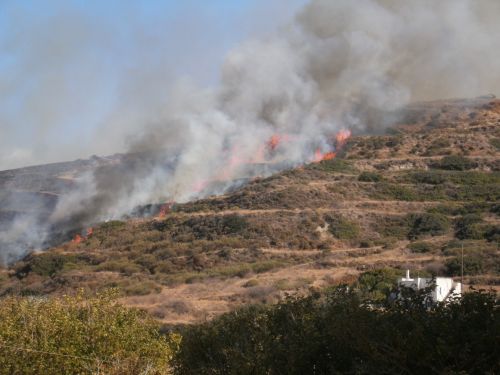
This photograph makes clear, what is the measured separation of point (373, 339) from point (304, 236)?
44.5 meters

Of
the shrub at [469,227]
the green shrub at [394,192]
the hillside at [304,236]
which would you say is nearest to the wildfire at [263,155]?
the hillside at [304,236]

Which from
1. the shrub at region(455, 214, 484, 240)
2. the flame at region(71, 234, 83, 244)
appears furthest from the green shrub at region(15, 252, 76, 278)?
the shrub at region(455, 214, 484, 240)

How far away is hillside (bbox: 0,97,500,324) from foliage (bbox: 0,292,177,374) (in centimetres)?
1728

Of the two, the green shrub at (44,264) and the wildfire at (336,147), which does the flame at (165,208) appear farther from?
the wildfire at (336,147)

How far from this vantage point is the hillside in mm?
41688

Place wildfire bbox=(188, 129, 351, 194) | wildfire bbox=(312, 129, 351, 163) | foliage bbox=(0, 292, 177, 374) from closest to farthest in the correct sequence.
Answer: foliage bbox=(0, 292, 177, 374)
wildfire bbox=(188, 129, 351, 194)
wildfire bbox=(312, 129, 351, 163)

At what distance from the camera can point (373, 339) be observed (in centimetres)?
981

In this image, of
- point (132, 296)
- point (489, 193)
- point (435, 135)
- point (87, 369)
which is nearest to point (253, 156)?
point (435, 135)

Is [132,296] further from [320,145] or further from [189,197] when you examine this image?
A: [320,145]

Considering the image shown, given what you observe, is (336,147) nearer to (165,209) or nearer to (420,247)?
(165,209)

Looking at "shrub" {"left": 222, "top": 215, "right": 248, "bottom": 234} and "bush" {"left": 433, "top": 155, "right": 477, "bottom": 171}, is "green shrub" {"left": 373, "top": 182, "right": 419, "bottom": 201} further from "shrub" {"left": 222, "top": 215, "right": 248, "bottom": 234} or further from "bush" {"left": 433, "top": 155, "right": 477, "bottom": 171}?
"shrub" {"left": 222, "top": 215, "right": 248, "bottom": 234}

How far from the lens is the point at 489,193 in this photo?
60906mm

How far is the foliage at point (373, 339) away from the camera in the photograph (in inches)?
349

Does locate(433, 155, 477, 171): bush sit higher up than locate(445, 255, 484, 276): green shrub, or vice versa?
locate(433, 155, 477, 171): bush
